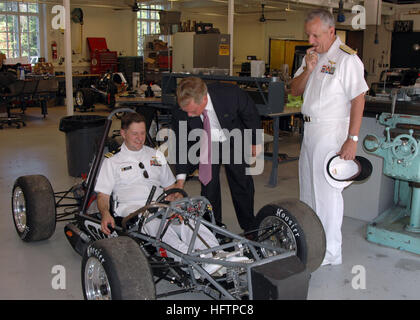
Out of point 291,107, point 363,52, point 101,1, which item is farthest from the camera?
point 363,52

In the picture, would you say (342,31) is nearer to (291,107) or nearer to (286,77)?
(286,77)

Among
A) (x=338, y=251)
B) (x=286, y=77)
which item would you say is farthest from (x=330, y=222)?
(x=286, y=77)

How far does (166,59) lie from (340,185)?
11366 mm

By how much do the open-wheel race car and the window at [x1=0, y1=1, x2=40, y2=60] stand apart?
14253mm

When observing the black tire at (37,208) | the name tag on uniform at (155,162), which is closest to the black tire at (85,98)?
the black tire at (37,208)

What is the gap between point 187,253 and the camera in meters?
2.71

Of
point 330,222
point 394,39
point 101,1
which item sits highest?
point 101,1

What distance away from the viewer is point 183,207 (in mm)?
2994

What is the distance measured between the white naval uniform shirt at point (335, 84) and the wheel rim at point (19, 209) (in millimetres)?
2540

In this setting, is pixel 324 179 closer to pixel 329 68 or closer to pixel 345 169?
pixel 345 169

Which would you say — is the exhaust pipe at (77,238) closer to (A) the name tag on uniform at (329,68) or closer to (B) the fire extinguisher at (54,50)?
(A) the name tag on uniform at (329,68)

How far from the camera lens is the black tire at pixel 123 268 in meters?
2.33

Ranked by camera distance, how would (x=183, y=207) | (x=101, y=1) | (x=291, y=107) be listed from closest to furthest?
1. (x=183, y=207)
2. (x=291, y=107)
3. (x=101, y=1)

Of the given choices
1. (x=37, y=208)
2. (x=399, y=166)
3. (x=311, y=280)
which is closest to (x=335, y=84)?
(x=399, y=166)
